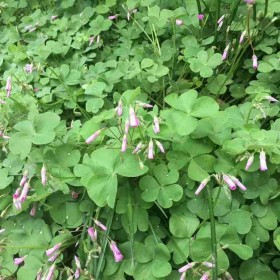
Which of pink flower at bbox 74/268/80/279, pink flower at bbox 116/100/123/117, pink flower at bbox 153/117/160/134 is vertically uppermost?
pink flower at bbox 116/100/123/117

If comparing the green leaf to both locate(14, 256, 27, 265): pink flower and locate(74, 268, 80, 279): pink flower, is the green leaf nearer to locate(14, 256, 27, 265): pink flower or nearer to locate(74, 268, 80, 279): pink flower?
locate(74, 268, 80, 279): pink flower

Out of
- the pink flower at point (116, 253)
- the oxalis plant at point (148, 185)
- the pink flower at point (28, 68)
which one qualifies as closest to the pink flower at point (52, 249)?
the oxalis plant at point (148, 185)

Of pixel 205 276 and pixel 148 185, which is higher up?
pixel 148 185

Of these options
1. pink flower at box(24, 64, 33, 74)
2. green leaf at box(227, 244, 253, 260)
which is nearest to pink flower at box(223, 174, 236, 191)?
green leaf at box(227, 244, 253, 260)

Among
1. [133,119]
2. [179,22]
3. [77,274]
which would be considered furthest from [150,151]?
[179,22]

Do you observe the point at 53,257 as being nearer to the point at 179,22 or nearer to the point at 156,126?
the point at 156,126

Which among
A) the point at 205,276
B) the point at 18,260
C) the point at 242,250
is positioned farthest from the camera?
the point at 18,260

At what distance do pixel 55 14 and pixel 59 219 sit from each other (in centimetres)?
205

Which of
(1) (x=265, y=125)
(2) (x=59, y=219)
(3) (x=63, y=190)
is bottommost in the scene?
(1) (x=265, y=125)

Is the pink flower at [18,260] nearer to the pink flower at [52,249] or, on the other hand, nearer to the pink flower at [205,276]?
the pink flower at [52,249]

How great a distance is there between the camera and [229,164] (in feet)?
5.62

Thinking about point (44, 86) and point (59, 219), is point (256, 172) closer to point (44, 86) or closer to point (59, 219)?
point (59, 219)

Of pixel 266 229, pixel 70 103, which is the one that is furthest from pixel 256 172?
pixel 70 103

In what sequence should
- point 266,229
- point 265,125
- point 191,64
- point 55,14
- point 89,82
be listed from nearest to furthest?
point 266,229, point 265,125, point 191,64, point 89,82, point 55,14
